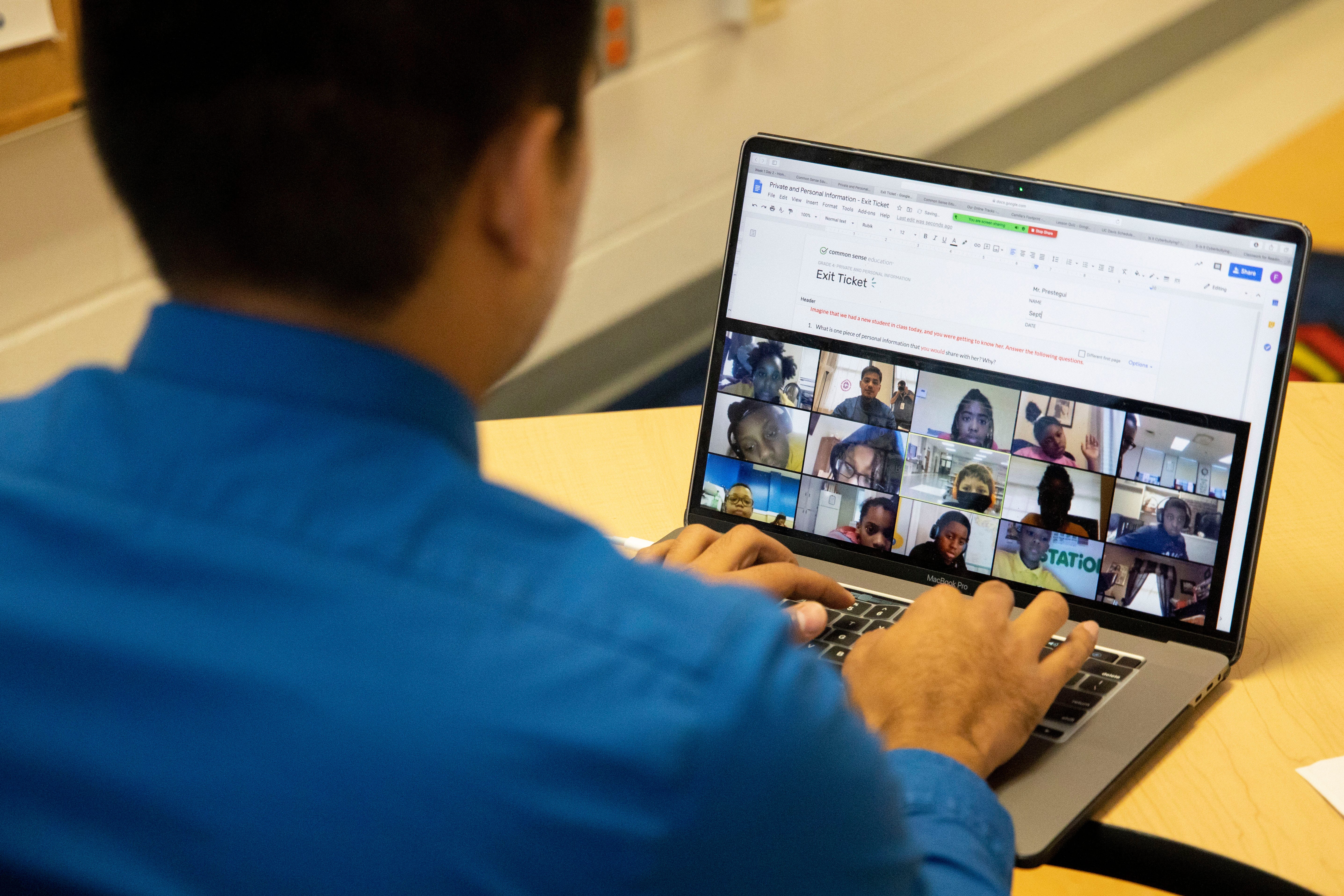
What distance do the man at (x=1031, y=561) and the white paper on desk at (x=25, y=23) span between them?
116cm

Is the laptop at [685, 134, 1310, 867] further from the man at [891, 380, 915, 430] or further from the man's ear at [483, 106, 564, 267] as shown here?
the man's ear at [483, 106, 564, 267]

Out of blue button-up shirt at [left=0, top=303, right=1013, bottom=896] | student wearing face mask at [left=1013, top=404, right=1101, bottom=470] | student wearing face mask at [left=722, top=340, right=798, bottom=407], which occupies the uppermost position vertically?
blue button-up shirt at [left=0, top=303, right=1013, bottom=896]

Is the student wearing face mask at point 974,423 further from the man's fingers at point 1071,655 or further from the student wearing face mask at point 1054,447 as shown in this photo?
the man's fingers at point 1071,655

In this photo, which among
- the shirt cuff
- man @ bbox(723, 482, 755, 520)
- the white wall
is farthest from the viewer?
the white wall

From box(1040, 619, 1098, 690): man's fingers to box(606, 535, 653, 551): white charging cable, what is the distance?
34 cm

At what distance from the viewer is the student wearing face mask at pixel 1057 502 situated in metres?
0.95

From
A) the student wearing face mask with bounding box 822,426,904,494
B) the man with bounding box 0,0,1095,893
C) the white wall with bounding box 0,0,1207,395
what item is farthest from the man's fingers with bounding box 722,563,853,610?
the white wall with bounding box 0,0,1207,395

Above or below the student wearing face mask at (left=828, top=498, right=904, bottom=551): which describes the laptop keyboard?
below

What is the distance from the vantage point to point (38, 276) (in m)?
1.55

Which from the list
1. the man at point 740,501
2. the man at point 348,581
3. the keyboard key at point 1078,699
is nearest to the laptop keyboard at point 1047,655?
the keyboard key at point 1078,699

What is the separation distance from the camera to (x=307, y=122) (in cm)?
43

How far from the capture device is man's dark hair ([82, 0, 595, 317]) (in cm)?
43

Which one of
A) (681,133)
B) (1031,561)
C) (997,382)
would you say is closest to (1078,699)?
(1031,561)

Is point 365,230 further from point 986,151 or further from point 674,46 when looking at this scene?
point 986,151
